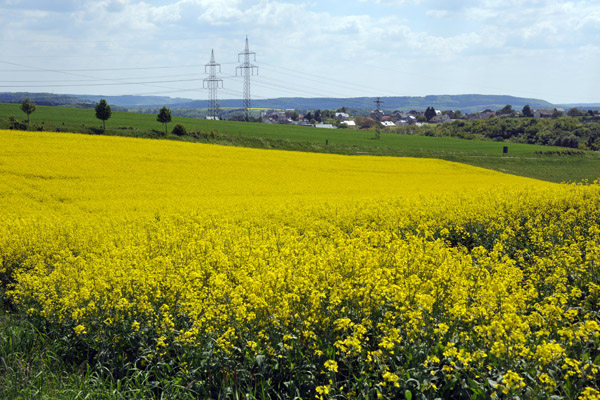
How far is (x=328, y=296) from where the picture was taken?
637 cm

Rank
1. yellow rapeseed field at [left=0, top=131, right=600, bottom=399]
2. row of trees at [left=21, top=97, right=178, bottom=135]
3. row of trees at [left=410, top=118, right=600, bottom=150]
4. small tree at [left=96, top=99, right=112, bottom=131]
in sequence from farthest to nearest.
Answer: row of trees at [left=410, top=118, right=600, bottom=150], small tree at [left=96, top=99, right=112, bottom=131], row of trees at [left=21, top=97, right=178, bottom=135], yellow rapeseed field at [left=0, top=131, right=600, bottom=399]

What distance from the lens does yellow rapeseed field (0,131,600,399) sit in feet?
14.7

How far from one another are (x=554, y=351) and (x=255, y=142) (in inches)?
1618

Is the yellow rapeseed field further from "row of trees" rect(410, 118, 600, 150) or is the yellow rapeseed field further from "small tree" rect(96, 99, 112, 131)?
"row of trees" rect(410, 118, 600, 150)

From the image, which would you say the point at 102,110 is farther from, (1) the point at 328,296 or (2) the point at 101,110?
(1) the point at 328,296

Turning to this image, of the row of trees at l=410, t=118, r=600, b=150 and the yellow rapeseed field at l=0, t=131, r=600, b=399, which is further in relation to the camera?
the row of trees at l=410, t=118, r=600, b=150

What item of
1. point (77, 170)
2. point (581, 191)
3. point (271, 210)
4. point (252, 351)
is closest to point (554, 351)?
point (252, 351)

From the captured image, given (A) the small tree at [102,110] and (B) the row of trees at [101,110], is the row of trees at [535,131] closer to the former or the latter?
(B) the row of trees at [101,110]

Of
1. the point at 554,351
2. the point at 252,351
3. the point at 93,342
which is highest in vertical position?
the point at 554,351

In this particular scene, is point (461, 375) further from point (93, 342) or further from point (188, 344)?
point (93, 342)

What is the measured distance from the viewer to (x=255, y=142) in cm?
4406

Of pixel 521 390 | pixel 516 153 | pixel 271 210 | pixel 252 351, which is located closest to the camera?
pixel 521 390

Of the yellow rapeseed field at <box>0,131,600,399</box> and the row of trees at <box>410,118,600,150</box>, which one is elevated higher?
the row of trees at <box>410,118,600,150</box>

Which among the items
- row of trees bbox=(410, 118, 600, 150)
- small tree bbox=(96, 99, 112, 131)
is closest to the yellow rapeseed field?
small tree bbox=(96, 99, 112, 131)
